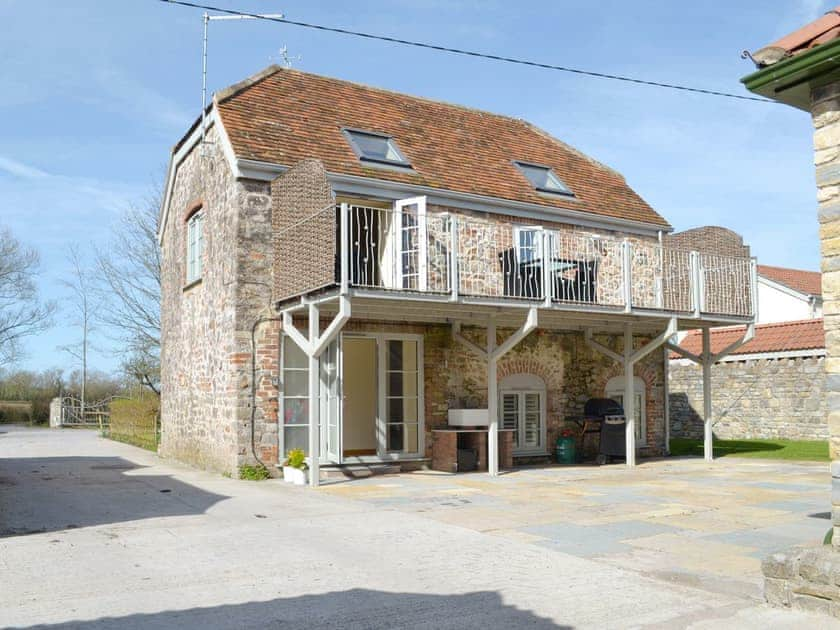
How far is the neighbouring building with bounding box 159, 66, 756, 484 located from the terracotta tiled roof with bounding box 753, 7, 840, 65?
6.14 meters

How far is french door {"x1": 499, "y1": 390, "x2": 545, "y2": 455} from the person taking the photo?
1546 cm

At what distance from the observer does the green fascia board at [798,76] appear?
5312 mm

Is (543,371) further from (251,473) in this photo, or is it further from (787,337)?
(787,337)

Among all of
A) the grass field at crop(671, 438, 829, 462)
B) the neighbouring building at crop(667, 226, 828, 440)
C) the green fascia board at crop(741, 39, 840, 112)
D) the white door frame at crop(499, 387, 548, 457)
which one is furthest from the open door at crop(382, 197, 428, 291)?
the neighbouring building at crop(667, 226, 828, 440)

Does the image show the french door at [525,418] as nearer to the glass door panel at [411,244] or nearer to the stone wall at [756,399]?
the glass door panel at [411,244]

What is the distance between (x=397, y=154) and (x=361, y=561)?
368 inches

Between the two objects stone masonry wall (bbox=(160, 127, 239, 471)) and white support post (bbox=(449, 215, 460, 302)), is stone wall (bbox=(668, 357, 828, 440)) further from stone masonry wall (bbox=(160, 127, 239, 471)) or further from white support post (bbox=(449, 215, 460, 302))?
stone masonry wall (bbox=(160, 127, 239, 471))

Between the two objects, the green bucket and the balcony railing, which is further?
the green bucket

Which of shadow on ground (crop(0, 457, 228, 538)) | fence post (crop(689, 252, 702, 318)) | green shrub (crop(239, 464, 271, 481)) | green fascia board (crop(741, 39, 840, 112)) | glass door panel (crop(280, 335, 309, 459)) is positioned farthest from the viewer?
fence post (crop(689, 252, 702, 318))

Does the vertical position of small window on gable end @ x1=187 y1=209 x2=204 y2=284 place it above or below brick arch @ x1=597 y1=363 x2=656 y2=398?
above

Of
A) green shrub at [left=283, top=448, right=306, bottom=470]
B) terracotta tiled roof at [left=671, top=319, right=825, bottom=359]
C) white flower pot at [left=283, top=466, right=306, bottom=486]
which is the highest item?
terracotta tiled roof at [left=671, top=319, right=825, bottom=359]

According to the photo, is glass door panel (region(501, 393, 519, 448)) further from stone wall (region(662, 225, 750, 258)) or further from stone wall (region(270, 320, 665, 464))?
stone wall (region(662, 225, 750, 258))

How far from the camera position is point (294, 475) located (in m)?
12.2

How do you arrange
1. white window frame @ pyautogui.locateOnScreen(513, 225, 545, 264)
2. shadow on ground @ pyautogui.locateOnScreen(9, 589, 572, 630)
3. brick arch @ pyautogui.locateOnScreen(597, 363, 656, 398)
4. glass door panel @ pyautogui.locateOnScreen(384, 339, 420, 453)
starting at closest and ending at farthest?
1. shadow on ground @ pyautogui.locateOnScreen(9, 589, 572, 630)
2. glass door panel @ pyautogui.locateOnScreen(384, 339, 420, 453)
3. white window frame @ pyautogui.locateOnScreen(513, 225, 545, 264)
4. brick arch @ pyautogui.locateOnScreen(597, 363, 656, 398)
